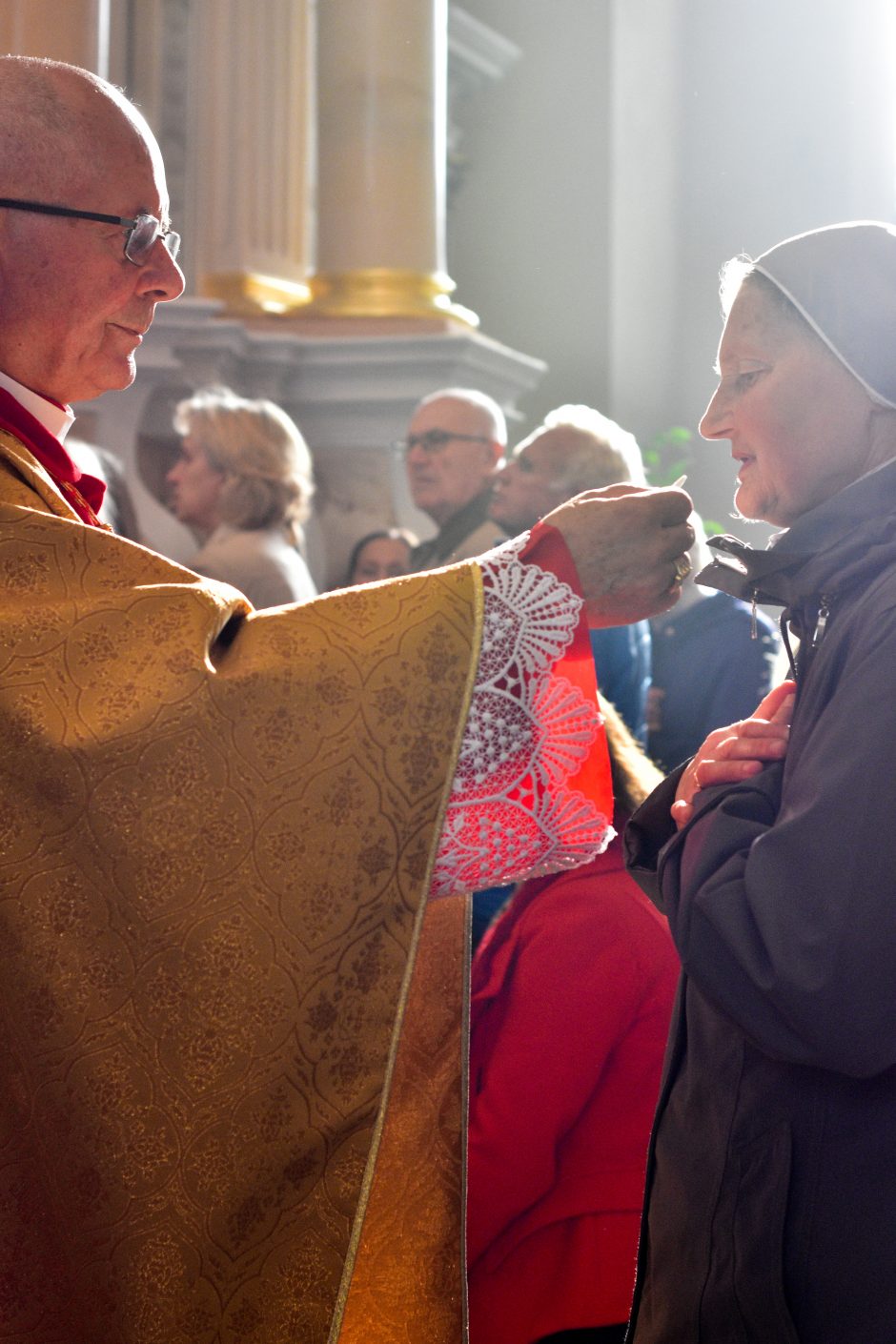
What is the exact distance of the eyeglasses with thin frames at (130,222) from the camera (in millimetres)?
2127

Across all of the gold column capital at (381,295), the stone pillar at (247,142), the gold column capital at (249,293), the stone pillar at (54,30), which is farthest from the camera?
the stone pillar at (247,142)

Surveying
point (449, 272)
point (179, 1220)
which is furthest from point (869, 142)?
point (179, 1220)

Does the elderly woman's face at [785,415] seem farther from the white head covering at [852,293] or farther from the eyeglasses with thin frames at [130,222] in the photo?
the eyeglasses with thin frames at [130,222]

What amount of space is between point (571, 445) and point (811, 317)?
2181 mm

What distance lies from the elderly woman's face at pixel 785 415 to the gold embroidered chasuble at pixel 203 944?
0.41m

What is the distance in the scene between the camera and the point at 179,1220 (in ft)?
5.80

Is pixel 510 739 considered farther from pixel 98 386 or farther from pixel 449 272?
pixel 449 272

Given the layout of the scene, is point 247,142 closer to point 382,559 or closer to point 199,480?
point 382,559

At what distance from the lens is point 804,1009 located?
4.70ft

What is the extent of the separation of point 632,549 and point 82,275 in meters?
0.84

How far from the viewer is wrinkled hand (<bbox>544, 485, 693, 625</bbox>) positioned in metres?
1.97

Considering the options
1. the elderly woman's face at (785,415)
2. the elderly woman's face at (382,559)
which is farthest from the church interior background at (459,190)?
the elderly woman's face at (785,415)

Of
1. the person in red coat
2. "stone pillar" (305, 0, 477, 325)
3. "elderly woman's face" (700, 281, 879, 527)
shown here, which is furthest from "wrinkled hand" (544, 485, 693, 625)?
"stone pillar" (305, 0, 477, 325)

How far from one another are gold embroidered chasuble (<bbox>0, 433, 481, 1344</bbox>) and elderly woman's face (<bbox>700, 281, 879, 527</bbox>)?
0.41 m
